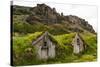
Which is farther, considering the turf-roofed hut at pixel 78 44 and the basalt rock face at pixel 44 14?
the turf-roofed hut at pixel 78 44

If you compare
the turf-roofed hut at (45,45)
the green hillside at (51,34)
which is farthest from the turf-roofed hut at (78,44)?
the turf-roofed hut at (45,45)

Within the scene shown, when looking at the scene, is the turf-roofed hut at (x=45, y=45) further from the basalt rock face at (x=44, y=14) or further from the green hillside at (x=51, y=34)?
the basalt rock face at (x=44, y=14)

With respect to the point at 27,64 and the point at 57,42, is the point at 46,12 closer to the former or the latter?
the point at 57,42

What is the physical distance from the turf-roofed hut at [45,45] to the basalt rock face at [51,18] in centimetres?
16

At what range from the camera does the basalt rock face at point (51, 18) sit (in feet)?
7.71

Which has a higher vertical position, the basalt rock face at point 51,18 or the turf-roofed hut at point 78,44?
the basalt rock face at point 51,18

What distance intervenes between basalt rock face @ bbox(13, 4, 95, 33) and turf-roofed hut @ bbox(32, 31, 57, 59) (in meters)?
0.16

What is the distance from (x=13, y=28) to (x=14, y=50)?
0.23 m

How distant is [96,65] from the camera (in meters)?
2.65

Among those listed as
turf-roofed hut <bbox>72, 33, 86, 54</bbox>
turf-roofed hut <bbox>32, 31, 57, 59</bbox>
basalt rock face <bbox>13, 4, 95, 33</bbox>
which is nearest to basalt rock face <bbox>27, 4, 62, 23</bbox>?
basalt rock face <bbox>13, 4, 95, 33</bbox>

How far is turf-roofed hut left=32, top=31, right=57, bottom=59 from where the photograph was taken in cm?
237

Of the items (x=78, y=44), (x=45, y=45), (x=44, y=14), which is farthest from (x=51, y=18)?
(x=78, y=44)

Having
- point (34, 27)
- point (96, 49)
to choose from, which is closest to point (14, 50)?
point (34, 27)

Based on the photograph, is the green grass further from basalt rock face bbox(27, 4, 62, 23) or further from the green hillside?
basalt rock face bbox(27, 4, 62, 23)
